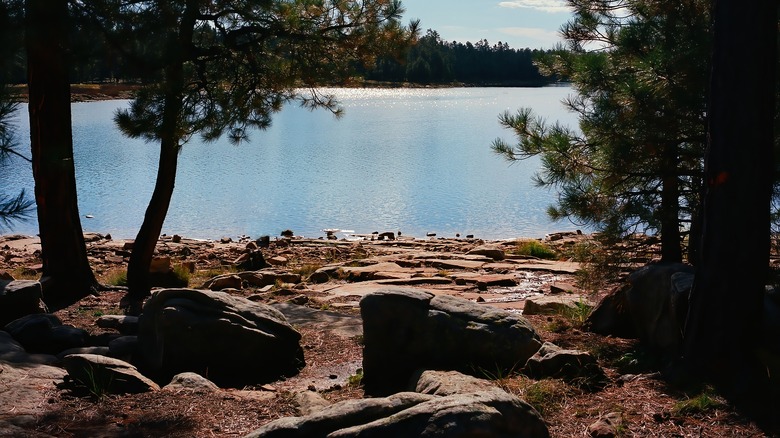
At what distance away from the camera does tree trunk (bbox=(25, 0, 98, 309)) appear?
8.98m

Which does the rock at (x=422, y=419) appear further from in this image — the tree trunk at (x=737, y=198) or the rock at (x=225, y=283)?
the rock at (x=225, y=283)

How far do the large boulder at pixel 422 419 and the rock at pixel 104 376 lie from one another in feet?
5.32

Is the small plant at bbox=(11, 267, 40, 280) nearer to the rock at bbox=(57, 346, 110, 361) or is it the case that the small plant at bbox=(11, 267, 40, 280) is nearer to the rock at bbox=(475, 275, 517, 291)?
the rock at bbox=(57, 346, 110, 361)

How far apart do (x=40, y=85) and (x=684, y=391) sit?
717 centimetres

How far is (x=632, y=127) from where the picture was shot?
22.8 feet

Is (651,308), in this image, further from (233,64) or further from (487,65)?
(487,65)

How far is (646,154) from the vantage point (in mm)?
7000

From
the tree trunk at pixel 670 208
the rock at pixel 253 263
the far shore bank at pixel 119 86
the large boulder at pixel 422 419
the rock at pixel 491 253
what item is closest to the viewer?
the large boulder at pixel 422 419

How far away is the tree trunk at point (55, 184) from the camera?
898 cm

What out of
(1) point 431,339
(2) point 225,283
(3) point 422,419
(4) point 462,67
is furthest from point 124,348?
(4) point 462,67

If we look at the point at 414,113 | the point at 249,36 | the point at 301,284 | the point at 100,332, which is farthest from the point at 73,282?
the point at 414,113

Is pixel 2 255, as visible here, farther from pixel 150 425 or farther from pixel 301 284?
pixel 150 425

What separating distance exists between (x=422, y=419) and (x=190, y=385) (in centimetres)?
217

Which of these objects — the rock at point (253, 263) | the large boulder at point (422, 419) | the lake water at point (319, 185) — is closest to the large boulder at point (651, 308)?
the large boulder at point (422, 419)
